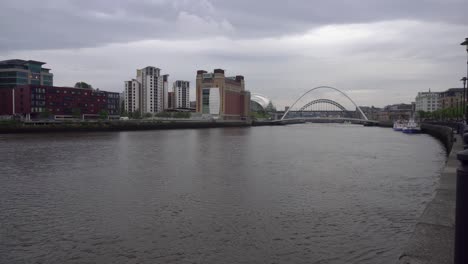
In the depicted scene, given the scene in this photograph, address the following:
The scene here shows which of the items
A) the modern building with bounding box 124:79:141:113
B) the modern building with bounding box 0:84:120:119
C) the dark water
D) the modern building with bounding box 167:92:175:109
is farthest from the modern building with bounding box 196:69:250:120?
the dark water

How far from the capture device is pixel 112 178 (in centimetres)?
1806

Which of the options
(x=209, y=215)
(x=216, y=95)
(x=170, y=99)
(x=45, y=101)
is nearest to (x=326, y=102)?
(x=216, y=95)

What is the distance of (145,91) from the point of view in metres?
163

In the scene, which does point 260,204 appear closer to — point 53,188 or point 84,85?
point 53,188

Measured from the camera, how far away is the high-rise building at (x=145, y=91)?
529 ft

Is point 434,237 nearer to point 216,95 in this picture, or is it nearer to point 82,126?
point 82,126

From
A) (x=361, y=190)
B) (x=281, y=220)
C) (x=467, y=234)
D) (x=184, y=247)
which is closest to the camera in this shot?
(x=467, y=234)

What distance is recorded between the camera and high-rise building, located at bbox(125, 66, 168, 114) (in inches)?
6348

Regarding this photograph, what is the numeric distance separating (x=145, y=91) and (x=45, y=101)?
6977 centimetres

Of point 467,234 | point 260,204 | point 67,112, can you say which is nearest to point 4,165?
point 260,204

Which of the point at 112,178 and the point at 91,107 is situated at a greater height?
the point at 91,107

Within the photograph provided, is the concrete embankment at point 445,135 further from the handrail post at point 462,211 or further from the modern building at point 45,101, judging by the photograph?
the modern building at point 45,101

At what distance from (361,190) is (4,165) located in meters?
21.3

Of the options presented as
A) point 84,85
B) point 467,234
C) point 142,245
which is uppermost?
point 84,85
